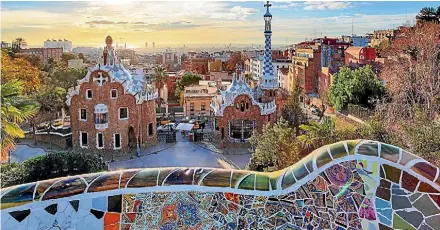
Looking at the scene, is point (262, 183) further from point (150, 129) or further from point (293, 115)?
→ point (150, 129)

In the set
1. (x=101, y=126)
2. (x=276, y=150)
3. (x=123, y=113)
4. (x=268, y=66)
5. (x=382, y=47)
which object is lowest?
(x=101, y=126)

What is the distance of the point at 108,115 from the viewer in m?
18.0

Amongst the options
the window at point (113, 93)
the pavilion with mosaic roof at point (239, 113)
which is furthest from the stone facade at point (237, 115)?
the window at point (113, 93)

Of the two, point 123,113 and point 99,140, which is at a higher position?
point 123,113

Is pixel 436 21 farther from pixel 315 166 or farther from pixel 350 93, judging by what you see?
pixel 315 166

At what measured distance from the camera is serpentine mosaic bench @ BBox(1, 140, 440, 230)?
315cm

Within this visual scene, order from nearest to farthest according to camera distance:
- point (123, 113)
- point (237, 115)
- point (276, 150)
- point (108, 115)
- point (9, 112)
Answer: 1. point (9, 112)
2. point (276, 150)
3. point (108, 115)
4. point (123, 113)
5. point (237, 115)

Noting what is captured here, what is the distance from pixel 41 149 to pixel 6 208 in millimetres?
16303

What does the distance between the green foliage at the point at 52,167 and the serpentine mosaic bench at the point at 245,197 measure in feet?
23.9

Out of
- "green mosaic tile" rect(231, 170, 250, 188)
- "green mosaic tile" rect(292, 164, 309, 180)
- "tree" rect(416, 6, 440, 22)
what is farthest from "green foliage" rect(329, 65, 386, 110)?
"green mosaic tile" rect(231, 170, 250, 188)

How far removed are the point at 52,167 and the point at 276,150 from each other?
5367 millimetres

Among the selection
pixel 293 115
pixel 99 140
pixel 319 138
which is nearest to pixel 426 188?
pixel 319 138

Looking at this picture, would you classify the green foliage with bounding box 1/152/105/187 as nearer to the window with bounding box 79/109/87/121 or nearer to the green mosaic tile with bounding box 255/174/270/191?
the window with bounding box 79/109/87/121

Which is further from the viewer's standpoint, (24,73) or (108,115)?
(24,73)
